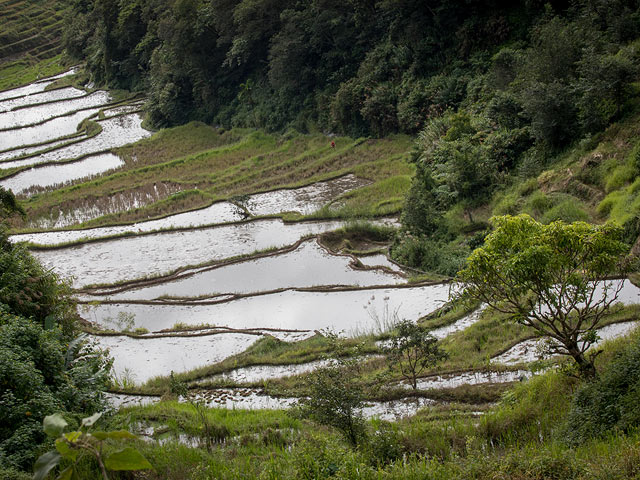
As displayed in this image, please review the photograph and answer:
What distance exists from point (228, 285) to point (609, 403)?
11364mm

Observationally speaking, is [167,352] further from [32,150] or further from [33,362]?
[32,150]

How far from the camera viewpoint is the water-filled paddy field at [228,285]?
35.0 feet

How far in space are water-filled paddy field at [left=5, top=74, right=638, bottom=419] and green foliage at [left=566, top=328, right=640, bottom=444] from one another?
2.30m

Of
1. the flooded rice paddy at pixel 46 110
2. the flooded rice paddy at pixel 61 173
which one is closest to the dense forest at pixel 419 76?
the flooded rice paddy at pixel 46 110

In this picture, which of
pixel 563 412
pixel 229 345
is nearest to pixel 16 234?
pixel 229 345

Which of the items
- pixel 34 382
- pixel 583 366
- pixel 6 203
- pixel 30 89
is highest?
pixel 30 89

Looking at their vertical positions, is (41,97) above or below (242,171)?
above

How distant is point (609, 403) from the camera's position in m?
5.29

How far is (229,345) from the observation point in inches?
468

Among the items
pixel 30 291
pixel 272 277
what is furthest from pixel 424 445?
pixel 272 277

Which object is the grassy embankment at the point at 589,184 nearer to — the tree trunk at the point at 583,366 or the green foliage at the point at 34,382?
the tree trunk at the point at 583,366

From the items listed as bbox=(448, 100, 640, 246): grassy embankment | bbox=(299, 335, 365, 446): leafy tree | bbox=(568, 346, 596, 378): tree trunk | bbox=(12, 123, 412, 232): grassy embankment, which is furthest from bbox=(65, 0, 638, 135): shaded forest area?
bbox=(299, 335, 365, 446): leafy tree

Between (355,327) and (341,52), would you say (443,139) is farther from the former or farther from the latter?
(341,52)

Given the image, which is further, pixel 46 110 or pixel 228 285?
pixel 46 110
